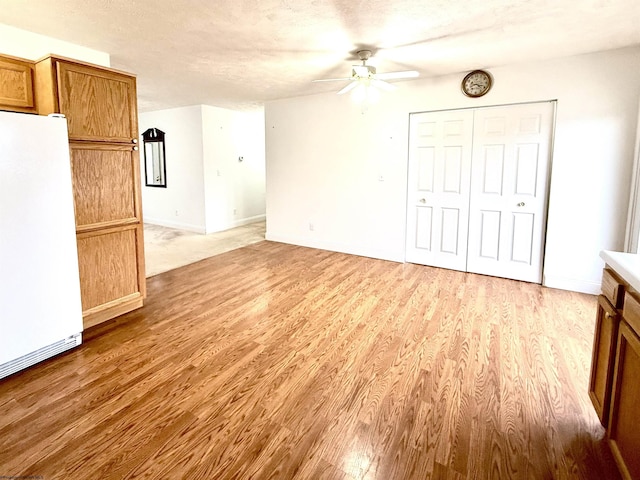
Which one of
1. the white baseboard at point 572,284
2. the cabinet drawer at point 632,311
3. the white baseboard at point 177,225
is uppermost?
the cabinet drawer at point 632,311

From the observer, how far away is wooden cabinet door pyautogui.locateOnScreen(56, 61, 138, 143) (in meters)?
2.43

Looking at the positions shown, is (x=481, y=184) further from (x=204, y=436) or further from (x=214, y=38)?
(x=204, y=436)

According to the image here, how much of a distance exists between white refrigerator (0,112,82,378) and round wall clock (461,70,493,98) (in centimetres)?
395

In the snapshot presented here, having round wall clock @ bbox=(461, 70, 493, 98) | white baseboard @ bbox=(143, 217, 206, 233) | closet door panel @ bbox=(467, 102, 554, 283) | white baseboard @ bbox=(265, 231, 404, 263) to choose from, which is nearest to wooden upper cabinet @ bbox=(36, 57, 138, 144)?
white baseboard @ bbox=(265, 231, 404, 263)

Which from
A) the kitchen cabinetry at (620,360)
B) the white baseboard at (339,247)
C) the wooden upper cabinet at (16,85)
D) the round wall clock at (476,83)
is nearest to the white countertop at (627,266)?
the kitchen cabinetry at (620,360)

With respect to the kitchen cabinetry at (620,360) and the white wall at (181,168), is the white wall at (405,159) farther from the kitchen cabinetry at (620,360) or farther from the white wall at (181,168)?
the kitchen cabinetry at (620,360)

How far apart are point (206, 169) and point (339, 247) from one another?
3.03m

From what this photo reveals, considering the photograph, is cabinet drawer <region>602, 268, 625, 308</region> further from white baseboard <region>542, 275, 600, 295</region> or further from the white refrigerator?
the white refrigerator

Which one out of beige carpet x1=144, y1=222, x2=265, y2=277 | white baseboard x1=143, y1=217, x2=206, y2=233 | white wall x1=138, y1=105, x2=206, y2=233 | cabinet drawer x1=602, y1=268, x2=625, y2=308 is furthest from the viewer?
white baseboard x1=143, y1=217, x2=206, y2=233

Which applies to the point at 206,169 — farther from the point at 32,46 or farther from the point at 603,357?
the point at 603,357

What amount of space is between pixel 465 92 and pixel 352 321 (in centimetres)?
301

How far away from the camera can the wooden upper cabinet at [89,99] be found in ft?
7.83

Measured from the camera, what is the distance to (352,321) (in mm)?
2982

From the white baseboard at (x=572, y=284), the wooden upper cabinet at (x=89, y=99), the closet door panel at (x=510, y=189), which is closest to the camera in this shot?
→ the wooden upper cabinet at (x=89, y=99)
